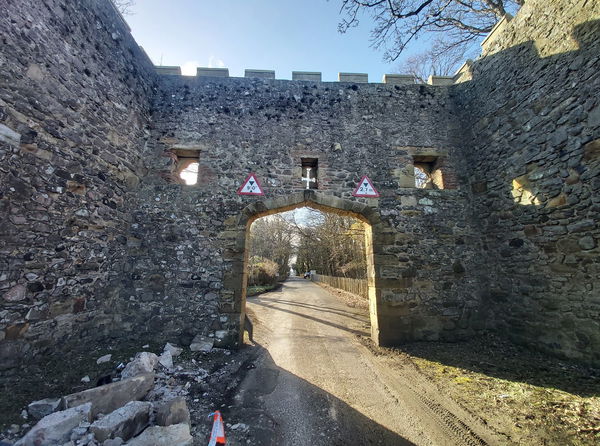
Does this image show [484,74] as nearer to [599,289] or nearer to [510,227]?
[510,227]

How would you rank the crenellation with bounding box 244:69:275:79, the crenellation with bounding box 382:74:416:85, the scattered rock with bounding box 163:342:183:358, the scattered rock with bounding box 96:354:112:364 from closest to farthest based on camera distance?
the scattered rock with bounding box 96:354:112:364 → the scattered rock with bounding box 163:342:183:358 → the crenellation with bounding box 244:69:275:79 → the crenellation with bounding box 382:74:416:85

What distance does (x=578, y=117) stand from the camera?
3.69 metres

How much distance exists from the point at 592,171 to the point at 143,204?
7.92 metres

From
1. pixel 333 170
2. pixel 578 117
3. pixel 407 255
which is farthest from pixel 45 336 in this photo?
pixel 578 117

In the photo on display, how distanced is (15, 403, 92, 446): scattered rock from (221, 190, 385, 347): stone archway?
8.73ft

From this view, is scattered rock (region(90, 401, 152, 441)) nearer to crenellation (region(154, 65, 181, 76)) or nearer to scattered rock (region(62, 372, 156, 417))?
scattered rock (region(62, 372, 156, 417))

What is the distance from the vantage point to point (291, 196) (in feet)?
17.9

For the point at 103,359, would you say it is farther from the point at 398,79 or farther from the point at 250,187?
the point at 398,79

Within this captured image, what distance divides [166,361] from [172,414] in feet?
5.47

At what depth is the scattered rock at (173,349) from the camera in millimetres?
4161

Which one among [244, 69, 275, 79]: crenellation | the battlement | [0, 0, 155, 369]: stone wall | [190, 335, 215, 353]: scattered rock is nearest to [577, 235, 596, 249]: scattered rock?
the battlement

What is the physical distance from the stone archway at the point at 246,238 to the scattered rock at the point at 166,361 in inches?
43.7

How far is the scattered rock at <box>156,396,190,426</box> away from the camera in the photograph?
2350mm

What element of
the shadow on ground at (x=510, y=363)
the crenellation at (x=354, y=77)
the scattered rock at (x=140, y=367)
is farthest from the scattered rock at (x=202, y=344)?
the crenellation at (x=354, y=77)
